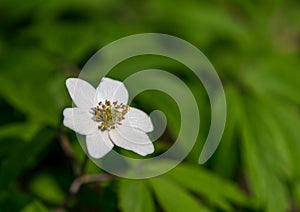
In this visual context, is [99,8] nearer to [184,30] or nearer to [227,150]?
[184,30]

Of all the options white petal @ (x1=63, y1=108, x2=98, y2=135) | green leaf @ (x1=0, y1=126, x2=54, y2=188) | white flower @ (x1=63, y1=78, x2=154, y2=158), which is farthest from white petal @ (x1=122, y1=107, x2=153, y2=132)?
green leaf @ (x1=0, y1=126, x2=54, y2=188)

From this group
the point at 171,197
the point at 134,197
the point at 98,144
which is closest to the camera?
the point at 98,144

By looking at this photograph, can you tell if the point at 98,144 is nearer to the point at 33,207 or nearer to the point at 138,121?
the point at 138,121

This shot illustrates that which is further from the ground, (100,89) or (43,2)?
(100,89)

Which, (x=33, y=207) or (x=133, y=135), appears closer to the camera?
(x=133, y=135)


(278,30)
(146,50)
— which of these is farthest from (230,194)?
(278,30)

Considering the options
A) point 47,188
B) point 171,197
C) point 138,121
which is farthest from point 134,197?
point 47,188

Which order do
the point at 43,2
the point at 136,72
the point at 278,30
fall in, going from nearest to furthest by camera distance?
the point at 136,72
the point at 43,2
the point at 278,30
